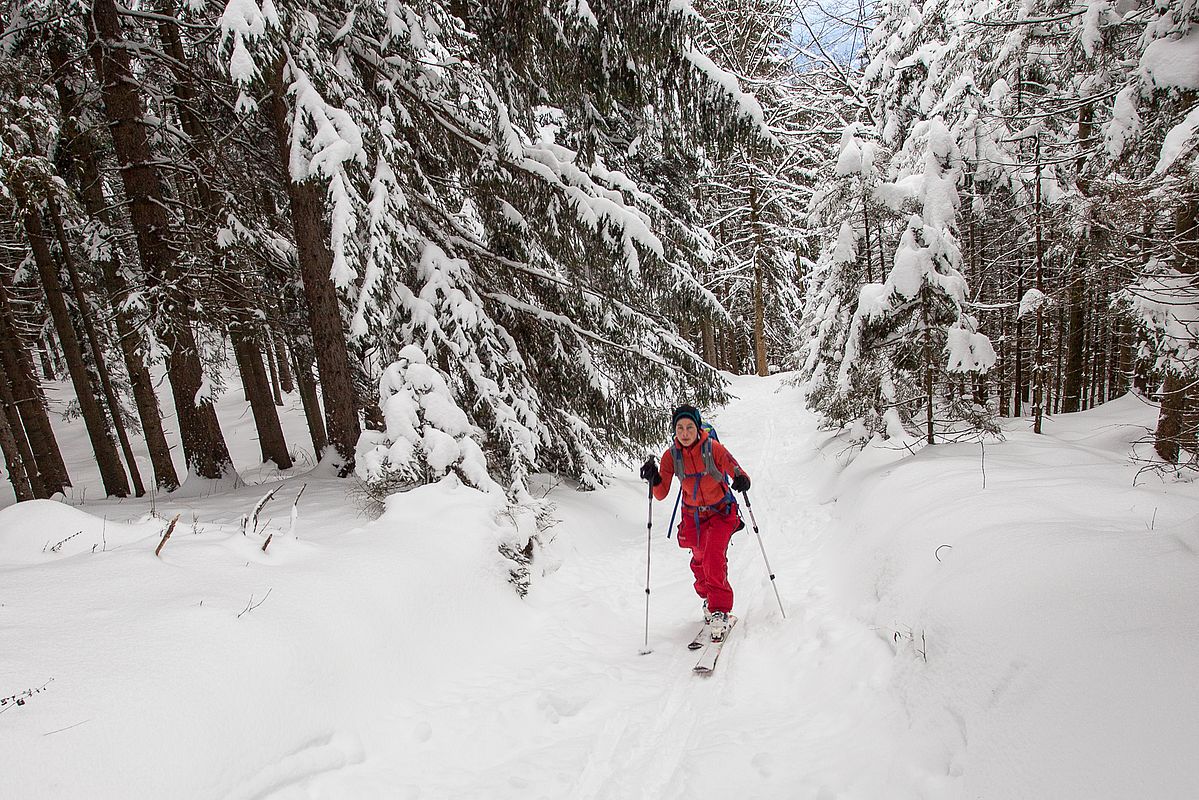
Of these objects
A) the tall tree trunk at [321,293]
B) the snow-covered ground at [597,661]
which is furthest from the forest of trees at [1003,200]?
the tall tree trunk at [321,293]

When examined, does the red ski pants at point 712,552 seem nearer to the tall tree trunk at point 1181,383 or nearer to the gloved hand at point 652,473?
the gloved hand at point 652,473

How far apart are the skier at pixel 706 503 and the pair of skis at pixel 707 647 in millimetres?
129

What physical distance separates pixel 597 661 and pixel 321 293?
5.56m

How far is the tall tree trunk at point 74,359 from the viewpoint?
11.0 metres

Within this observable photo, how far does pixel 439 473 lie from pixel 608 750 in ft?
11.3

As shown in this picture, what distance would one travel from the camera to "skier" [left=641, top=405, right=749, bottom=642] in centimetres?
571

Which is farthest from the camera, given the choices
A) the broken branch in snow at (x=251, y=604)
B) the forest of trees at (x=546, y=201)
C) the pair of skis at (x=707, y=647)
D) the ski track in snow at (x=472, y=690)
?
the forest of trees at (x=546, y=201)

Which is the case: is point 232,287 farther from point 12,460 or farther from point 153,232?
point 12,460

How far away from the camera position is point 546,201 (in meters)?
7.23

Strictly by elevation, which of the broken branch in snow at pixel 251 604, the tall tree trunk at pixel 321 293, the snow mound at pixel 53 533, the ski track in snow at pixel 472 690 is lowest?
the ski track in snow at pixel 472 690

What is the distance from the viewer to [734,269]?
24062 mm

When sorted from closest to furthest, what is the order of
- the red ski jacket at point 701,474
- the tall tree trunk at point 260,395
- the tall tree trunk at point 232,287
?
1. the red ski jacket at point 701,474
2. the tall tree trunk at point 232,287
3. the tall tree trunk at point 260,395

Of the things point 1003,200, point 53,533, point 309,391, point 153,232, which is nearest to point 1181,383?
point 1003,200

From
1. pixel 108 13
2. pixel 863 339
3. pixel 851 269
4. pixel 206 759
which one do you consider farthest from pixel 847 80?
pixel 206 759
